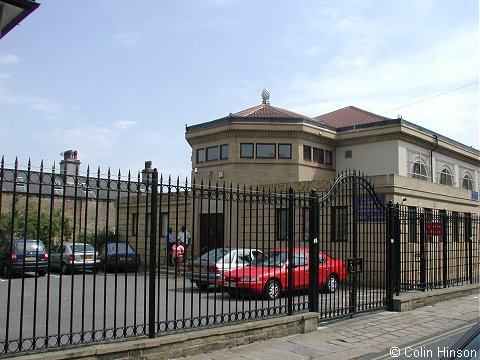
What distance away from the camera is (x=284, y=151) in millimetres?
27453

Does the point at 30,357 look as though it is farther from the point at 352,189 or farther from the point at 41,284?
the point at 41,284

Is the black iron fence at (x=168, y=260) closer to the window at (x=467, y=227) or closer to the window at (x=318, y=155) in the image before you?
the window at (x=467, y=227)

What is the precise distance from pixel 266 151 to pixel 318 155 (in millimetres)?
3572

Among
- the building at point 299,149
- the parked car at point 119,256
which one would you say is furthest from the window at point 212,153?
the parked car at point 119,256

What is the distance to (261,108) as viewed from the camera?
3106 centimetres

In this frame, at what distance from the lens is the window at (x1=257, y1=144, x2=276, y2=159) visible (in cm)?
2733

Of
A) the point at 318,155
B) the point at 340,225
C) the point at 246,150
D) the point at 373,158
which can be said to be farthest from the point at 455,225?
the point at 318,155

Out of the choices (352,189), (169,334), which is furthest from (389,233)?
(169,334)

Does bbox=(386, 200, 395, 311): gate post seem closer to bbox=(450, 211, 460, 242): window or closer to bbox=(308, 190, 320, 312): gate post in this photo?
bbox=(308, 190, 320, 312): gate post

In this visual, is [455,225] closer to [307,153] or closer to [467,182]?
[307,153]

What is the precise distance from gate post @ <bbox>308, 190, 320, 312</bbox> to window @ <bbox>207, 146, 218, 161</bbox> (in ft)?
63.5

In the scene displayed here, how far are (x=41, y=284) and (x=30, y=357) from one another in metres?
13.2

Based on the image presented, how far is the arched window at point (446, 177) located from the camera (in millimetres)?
32106

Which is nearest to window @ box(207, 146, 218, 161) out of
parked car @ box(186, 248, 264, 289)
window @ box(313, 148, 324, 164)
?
window @ box(313, 148, 324, 164)
